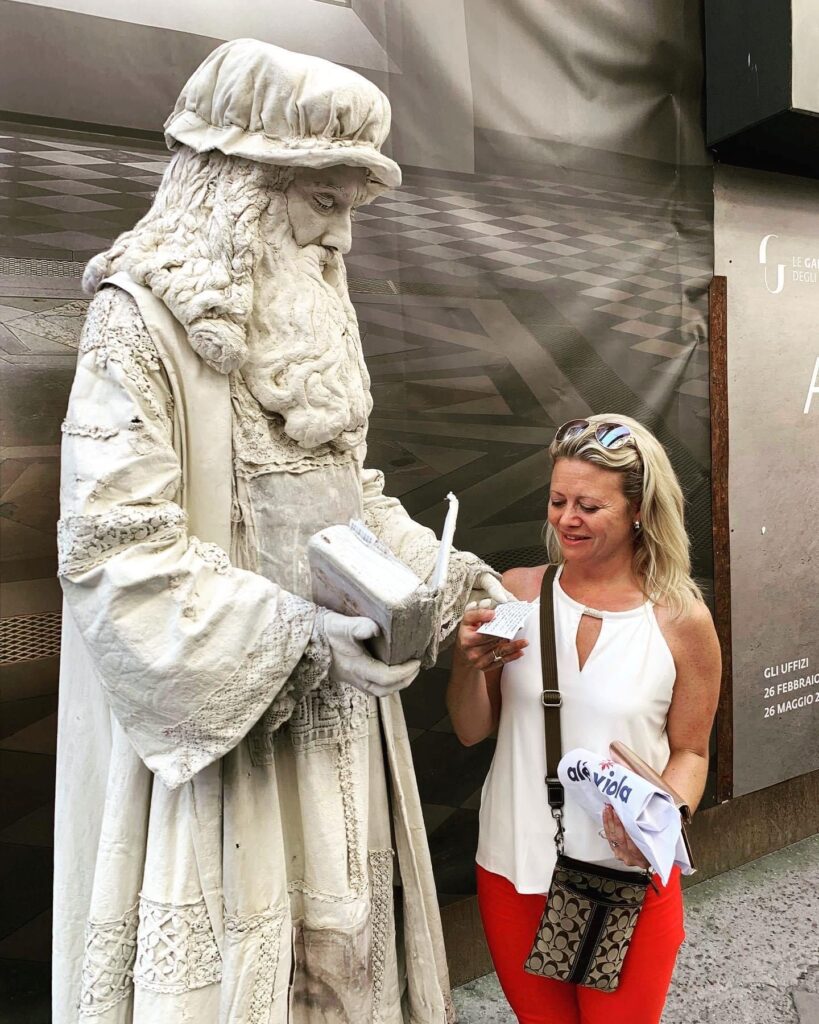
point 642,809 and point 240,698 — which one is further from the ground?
point 240,698

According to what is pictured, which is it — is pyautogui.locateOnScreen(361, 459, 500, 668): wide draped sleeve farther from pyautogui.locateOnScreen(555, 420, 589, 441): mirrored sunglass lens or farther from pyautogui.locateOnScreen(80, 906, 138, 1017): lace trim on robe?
pyautogui.locateOnScreen(80, 906, 138, 1017): lace trim on robe

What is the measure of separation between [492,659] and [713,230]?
214cm

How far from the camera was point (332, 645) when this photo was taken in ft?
3.75

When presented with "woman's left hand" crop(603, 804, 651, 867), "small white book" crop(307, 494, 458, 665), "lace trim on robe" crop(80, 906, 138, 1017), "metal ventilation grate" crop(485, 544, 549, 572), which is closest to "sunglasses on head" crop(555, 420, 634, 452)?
"small white book" crop(307, 494, 458, 665)

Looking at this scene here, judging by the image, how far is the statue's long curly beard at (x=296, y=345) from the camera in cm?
133

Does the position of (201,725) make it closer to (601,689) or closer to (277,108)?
(601,689)

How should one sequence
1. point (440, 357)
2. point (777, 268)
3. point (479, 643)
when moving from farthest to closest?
point (777, 268), point (440, 357), point (479, 643)

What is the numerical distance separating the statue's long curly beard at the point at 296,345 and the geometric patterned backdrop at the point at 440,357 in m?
0.70

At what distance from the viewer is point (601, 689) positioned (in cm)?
154

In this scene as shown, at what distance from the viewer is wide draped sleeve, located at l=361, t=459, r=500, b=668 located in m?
1.46

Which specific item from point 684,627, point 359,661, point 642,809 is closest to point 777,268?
point 684,627

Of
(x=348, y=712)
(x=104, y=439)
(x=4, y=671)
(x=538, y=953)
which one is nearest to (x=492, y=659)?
(x=348, y=712)

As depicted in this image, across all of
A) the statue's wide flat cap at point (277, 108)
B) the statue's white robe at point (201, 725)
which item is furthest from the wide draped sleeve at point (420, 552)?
the statue's wide flat cap at point (277, 108)

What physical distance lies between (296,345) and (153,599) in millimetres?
488
